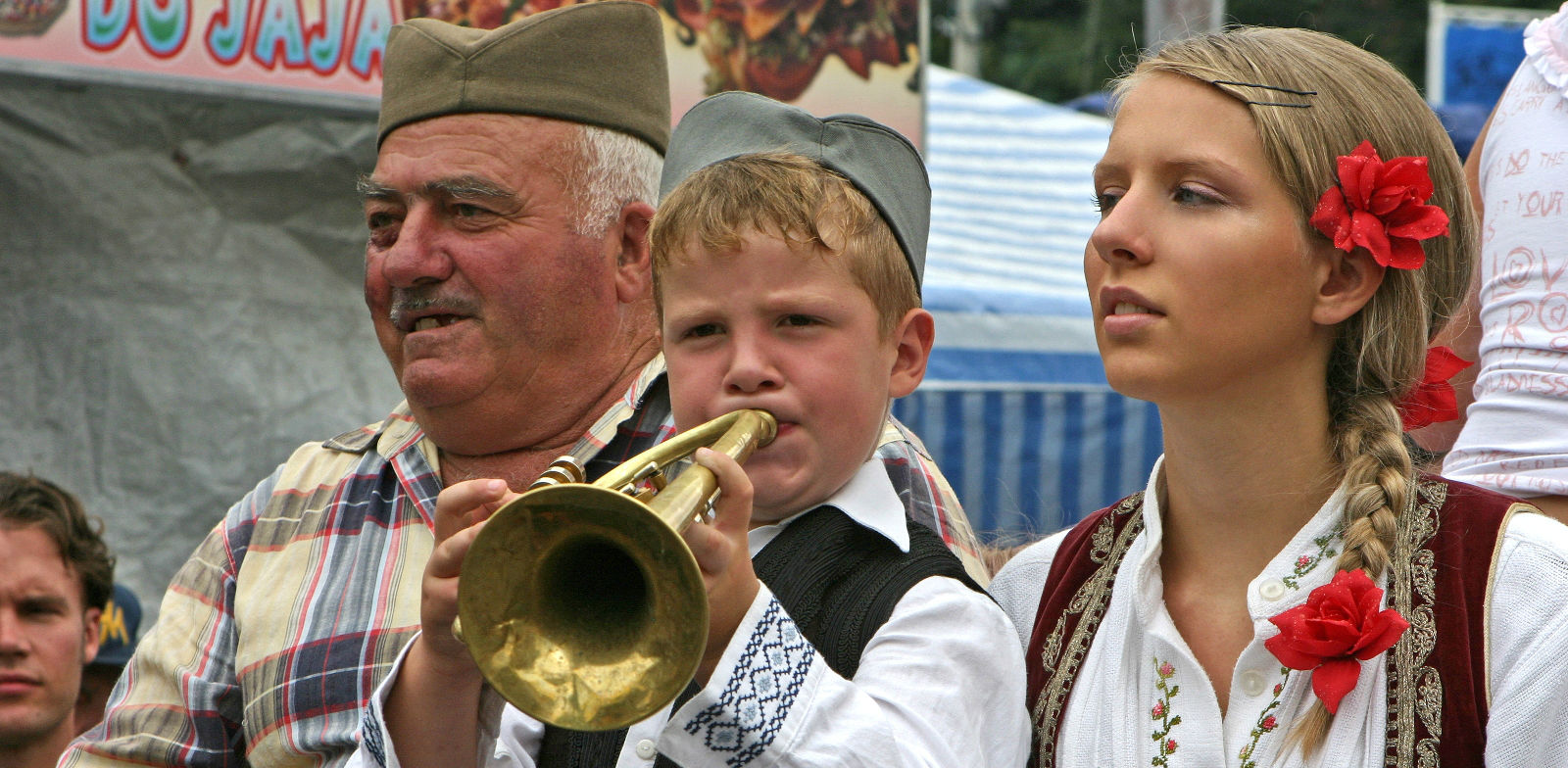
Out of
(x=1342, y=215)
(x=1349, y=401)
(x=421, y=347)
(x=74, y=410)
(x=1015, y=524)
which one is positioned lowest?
(x=1015, y=524)

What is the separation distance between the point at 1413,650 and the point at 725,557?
2.71ft

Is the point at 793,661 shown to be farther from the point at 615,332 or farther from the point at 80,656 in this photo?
the point at 80,656

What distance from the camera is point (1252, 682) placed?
6.48 feet

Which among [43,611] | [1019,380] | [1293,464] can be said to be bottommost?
[1019,380]

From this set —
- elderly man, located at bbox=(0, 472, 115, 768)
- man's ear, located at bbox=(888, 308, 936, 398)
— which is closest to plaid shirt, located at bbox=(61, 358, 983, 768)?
man's ear, located at bbox=(888, 308, 936, 398)

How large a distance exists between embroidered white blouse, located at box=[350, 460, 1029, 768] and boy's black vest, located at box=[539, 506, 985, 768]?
0.02m

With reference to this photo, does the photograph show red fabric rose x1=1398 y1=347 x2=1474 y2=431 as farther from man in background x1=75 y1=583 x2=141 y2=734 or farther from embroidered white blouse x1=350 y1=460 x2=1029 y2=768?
man in background x1=75 y1=583 x2=141 y2=734

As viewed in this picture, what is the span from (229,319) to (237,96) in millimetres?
841

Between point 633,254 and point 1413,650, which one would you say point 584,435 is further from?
point 1413,650

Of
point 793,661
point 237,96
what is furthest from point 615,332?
point 237,96

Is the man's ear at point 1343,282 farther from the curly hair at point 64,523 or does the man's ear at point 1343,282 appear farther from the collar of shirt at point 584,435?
the curly hair at point 64,523

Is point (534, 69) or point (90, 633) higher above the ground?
point (534, 69)

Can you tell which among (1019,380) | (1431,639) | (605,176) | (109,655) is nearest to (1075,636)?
(1431,639)

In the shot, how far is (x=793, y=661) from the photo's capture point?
1.79m
